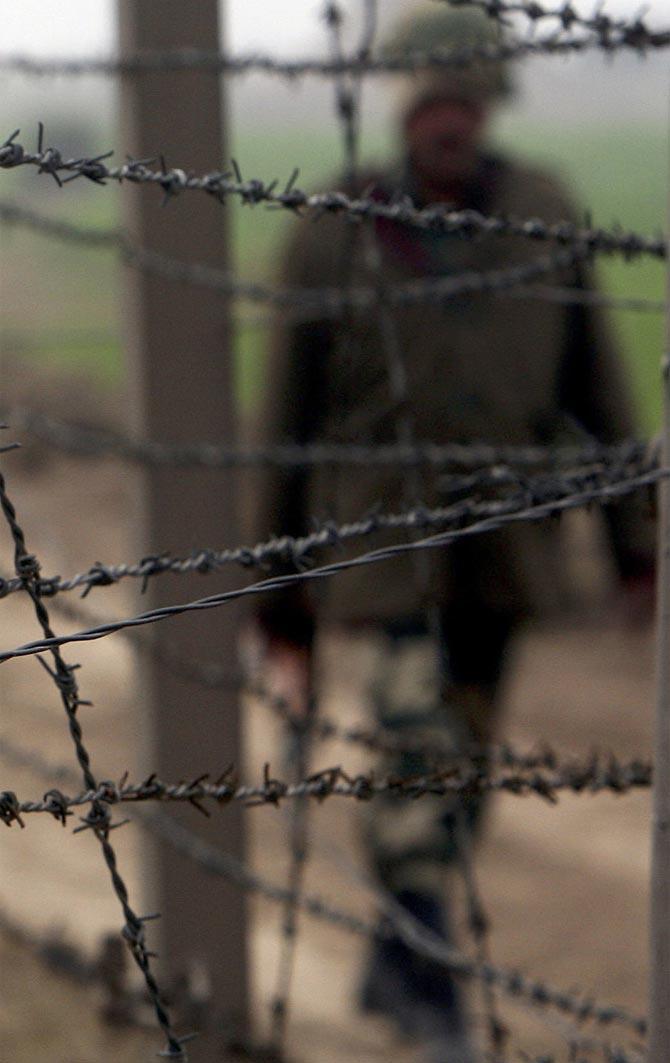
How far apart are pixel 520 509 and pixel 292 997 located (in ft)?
6.20

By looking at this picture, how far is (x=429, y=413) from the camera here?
2711 millimetres

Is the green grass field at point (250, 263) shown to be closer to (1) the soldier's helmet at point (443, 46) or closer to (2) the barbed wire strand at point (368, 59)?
(1) the soldier's helmet at point (443, 46)

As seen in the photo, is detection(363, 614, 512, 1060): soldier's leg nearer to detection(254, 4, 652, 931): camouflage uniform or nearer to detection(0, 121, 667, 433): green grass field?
detection(254, 4, 652, 931): camouflage uniform

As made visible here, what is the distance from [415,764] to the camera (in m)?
2.66

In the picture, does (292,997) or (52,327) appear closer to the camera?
(292,997)

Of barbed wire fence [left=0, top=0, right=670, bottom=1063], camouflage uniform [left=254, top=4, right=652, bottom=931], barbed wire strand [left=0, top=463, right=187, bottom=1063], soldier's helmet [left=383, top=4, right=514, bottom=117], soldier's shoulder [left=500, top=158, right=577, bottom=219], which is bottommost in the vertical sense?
barbed wire strand [left=0, top=463, right=187, bottom=1063]

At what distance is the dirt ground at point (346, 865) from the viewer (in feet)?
8.13

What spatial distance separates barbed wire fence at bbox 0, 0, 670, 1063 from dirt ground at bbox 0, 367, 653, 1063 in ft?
0.51

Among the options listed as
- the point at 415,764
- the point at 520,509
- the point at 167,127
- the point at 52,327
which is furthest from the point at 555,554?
the point at 52,327

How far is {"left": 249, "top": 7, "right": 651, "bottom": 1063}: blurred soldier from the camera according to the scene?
2693mm

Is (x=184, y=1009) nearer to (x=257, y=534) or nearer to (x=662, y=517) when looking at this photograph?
(x=257, y=534)

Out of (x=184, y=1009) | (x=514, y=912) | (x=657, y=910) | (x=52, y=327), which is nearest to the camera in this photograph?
(x=657, y=910)

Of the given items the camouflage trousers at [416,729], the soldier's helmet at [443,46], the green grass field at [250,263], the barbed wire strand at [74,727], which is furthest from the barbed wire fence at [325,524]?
the green grass field at [250,263]

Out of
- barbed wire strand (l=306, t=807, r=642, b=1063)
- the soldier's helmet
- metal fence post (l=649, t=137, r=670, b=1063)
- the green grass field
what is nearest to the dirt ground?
barbed wire strand (l=306, t=807, r=642, b=1063)
